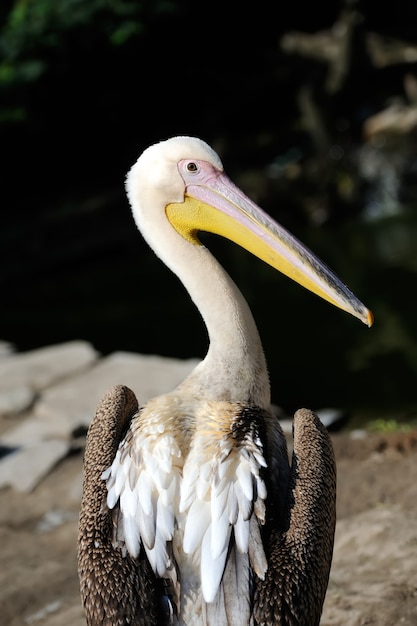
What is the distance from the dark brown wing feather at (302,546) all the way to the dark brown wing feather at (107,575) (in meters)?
0.30

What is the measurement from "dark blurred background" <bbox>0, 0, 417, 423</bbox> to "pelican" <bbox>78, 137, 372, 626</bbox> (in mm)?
3169

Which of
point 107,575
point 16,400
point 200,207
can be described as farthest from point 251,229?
point 16,400

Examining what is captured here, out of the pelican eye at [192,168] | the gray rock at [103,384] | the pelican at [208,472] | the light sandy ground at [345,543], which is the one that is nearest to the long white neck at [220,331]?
the pelican at [208,472]

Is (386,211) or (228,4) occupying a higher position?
(228,4)

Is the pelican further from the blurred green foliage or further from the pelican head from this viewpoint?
the blurred green foliage

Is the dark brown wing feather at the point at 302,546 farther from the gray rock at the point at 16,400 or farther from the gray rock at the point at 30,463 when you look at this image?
the gray rock at the point at 16,400

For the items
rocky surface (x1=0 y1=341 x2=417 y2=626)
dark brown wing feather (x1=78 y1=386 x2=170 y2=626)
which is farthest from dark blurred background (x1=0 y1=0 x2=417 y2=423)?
dark brown wing feather (x1=78 y1=386 x2=170 y2=626)

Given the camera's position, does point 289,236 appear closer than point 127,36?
Yes

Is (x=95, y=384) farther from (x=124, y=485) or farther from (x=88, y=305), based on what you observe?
(x=88, y=305)

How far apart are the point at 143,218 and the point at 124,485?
0.98 meters

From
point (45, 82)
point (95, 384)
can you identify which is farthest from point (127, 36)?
point (95, 384)

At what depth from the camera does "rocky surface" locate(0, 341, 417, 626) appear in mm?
3398

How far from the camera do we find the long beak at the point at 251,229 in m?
2.77

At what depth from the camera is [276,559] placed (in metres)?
2.41
